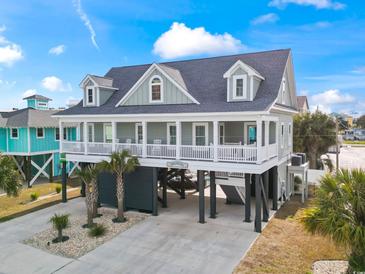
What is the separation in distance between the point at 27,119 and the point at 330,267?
25512 mm

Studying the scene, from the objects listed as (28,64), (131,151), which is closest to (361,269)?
(131,151)

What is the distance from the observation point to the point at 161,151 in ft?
52.7

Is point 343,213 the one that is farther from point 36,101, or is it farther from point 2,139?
point 36,101

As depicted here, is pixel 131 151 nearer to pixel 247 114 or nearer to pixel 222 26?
pixel 247 114

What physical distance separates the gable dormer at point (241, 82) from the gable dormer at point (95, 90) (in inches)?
350

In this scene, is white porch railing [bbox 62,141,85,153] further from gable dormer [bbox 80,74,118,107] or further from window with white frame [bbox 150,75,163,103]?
window with white frame [bbox 150,75,163,103]

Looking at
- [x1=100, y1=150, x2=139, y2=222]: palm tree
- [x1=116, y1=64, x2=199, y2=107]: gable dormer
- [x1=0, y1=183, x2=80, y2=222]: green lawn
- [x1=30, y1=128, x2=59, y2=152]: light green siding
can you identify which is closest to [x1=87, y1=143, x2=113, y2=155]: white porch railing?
[x1=100, y1=150, x2=139, y2=222]: palm tree

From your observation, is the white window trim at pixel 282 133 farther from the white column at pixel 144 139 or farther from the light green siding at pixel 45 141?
the light green siding at pixel 45 141

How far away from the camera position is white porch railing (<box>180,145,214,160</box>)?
48.3 feet

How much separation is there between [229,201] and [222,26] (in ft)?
46.4

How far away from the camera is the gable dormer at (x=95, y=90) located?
765 inches

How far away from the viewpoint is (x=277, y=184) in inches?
682

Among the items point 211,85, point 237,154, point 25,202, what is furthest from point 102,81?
point 237,154

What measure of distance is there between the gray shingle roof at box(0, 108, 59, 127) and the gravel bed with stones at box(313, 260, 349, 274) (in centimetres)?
2407
